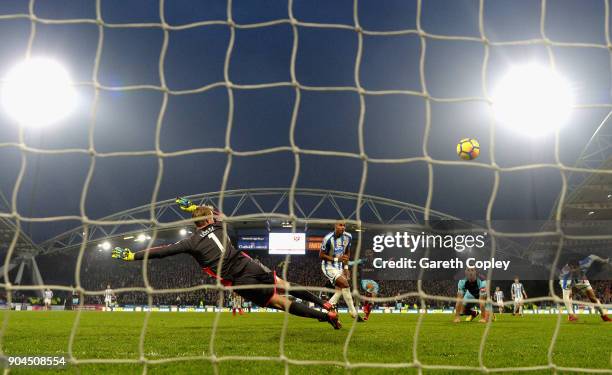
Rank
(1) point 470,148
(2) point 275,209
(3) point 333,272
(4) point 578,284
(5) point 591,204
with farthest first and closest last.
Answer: (2) point 275,209
(5) point 591,204
(4) point 578,284
(3) point 333,272
(1) point 470,148

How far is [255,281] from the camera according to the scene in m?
6.49

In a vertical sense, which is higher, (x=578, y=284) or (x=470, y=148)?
(x=470, y=148)

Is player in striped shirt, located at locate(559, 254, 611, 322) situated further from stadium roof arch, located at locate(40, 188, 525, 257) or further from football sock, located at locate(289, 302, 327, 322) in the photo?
stadium roof arch, located at locate(40, 188, 525, 257)

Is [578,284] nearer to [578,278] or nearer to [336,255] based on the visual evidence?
[578,278]

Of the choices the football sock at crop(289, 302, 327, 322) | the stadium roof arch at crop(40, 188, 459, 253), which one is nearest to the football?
the football sock at crop(289, 302, 327, 322)

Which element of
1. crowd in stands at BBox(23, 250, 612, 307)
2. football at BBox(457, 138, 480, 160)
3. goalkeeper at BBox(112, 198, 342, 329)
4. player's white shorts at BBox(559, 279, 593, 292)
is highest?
football at BBox(457, 138, 480, 160)

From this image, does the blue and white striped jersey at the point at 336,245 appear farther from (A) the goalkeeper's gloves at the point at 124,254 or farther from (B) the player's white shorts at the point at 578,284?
(B) the player's white shorts at the point at 578,284

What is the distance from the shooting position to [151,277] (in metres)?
46.7

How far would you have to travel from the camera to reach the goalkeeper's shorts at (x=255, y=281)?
20.9 feet

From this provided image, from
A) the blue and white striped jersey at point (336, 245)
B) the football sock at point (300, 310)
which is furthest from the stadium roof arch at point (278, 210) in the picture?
the football sock at point (300, 310)

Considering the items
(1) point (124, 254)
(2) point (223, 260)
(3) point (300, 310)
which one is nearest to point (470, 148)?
(3) point (300, 310)

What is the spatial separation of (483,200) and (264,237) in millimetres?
22681

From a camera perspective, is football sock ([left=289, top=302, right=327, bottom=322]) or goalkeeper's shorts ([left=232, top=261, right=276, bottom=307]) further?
football sock ([left=289, top=302, right=327, bottom=322])

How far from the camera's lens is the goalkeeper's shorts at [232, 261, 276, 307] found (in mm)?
6359
